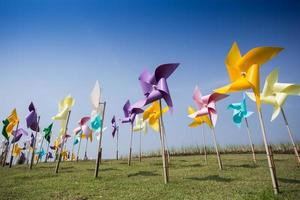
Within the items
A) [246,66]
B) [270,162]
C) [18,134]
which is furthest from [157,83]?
[18,134]

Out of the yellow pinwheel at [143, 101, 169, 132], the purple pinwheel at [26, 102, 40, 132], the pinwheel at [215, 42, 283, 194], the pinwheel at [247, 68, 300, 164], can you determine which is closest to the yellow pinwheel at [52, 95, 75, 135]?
the purple pinwheel at [26, 102, 40, 132]

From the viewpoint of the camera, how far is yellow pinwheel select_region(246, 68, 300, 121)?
9.55 m

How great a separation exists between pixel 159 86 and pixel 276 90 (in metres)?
5.91

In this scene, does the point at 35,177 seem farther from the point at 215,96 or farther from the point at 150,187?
the point at 215,96

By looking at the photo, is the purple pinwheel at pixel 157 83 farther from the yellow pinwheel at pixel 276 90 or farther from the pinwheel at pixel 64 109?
the pinwheel at pixel 64 109

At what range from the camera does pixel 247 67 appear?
681cm

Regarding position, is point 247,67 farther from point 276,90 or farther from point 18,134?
point 18,134

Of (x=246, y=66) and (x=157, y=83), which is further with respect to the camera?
→ (x=157, y=83)

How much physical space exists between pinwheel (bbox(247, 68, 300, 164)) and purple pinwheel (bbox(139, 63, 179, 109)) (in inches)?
186

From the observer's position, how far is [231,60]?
7273mm

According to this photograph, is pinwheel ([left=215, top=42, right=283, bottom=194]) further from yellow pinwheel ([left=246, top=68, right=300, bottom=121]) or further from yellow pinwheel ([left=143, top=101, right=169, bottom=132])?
yellow pinwheel ([left=143, top=101, right=169, bottom=132])

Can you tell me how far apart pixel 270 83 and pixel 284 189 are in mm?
5359

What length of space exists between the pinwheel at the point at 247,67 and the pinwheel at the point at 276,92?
11.1 feet

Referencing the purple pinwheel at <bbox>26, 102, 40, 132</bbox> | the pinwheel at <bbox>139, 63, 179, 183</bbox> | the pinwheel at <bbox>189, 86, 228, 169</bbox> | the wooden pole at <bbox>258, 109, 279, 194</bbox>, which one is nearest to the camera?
the wooden pole at <bbox>258, 109, 279, 194</bbox>
